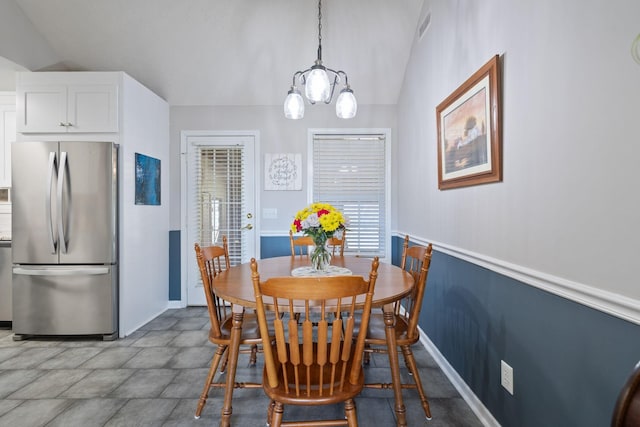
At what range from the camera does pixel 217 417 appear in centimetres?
182

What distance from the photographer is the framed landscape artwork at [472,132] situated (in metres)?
1.63

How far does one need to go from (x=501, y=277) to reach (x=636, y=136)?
2.90 ft

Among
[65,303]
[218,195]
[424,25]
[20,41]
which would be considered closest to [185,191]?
[218,195]

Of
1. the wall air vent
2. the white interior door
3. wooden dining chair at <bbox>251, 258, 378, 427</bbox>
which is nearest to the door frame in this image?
the white interior door

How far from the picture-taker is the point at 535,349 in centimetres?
135

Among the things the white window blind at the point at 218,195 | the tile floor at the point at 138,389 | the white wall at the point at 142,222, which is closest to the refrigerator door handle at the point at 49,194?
the white wall at the point at 142,222

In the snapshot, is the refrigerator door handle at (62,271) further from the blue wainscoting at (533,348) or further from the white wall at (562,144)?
the white wall at (562,144)

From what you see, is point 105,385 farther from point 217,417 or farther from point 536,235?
point 536,235

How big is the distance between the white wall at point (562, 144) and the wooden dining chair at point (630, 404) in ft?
1.85

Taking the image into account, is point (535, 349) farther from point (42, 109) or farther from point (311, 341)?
point (42, 109)

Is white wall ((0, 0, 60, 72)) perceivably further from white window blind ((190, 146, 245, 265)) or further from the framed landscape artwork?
the framed landscape artwork

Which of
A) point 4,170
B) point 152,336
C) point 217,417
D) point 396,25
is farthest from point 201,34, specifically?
point 217,417

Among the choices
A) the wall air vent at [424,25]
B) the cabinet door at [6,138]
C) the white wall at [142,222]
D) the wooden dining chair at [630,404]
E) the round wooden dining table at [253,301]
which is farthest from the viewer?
the cabinet door at [6,138]

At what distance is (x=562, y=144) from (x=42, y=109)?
153 inches
